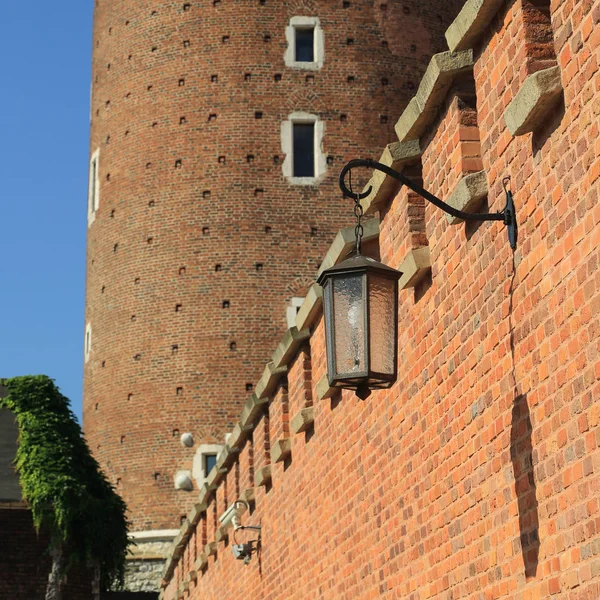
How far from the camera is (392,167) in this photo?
6453 mm

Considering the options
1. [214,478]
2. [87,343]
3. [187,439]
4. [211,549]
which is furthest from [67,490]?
[87,343]

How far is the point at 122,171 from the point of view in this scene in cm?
2788

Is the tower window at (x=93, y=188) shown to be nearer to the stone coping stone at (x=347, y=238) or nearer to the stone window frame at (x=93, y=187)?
the stone window frame at (x=93, y=187)

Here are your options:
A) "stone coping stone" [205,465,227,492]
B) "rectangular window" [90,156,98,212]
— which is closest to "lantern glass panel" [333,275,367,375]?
"stone coping stone" [205,465,227,492]

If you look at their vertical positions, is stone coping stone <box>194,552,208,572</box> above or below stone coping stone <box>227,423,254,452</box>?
below

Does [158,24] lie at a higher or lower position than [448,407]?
higher

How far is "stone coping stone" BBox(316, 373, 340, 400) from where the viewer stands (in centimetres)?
826

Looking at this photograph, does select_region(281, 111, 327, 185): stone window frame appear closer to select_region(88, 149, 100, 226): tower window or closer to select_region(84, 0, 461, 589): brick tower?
select_region(84, 0, 461, 589): brick tower

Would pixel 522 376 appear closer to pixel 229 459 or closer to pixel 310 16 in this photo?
pixel 229 459

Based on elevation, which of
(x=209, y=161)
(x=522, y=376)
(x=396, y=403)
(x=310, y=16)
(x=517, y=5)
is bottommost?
(x=522, y=376)

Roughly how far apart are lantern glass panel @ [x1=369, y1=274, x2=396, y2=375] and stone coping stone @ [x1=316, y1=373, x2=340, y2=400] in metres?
3.24

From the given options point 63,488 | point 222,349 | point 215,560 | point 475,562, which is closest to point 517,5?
point 475,562

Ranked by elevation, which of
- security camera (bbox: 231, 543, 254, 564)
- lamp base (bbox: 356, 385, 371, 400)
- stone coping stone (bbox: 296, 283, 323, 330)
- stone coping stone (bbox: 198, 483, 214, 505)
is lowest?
lamp base (bbox: 356, 385, 371, 400)

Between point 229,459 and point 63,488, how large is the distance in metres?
7.10
